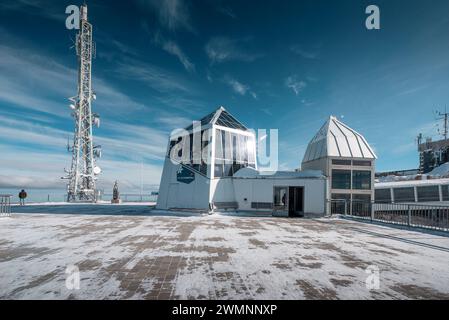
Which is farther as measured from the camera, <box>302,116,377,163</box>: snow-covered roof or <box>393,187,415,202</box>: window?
<box>393,187,415,202</box>: window

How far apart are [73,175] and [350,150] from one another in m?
33.4

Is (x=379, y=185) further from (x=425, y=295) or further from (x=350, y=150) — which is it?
(x=425, y=295)

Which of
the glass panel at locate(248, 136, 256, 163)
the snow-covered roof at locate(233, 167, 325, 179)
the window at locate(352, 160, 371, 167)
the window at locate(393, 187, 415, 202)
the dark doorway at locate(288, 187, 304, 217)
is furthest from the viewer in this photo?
the window at locate(393, 187, 415, 202)

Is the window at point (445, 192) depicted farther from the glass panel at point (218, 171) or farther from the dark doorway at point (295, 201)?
the glass panel at point (218, 171)

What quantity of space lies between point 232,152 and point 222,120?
306cm

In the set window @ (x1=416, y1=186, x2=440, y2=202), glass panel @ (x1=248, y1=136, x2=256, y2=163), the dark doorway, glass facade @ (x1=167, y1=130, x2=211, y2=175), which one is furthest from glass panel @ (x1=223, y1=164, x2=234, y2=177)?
window @ (x1=416, y1=186, x2=440, y2=202)

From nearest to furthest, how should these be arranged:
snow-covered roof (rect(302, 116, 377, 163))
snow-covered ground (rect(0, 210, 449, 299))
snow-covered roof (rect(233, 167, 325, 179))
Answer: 1. snow-covered ground (rect(0, 210, 449, 299))
2. snow-covered roof (rect(233, 167, 325, 179))
3. snow-covered roof (rect(302, 116, 377, 163))

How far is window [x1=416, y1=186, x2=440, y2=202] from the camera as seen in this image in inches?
1112

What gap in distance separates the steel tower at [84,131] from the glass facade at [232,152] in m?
21.5

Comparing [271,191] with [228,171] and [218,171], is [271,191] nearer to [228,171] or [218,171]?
[228,171]

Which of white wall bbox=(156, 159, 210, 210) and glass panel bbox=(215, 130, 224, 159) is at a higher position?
glass panel bbox=(215, 130, 224, 159)

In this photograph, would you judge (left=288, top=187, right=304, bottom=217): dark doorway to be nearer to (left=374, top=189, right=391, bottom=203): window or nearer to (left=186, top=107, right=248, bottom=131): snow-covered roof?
(left=186, top=107, right=248, bottom=131): snow-covered roof

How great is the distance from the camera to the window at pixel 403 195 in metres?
28.0

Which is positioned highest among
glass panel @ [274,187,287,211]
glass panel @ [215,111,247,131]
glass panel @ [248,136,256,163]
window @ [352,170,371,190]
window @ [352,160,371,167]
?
glass panel @ [215,111,247,131]
